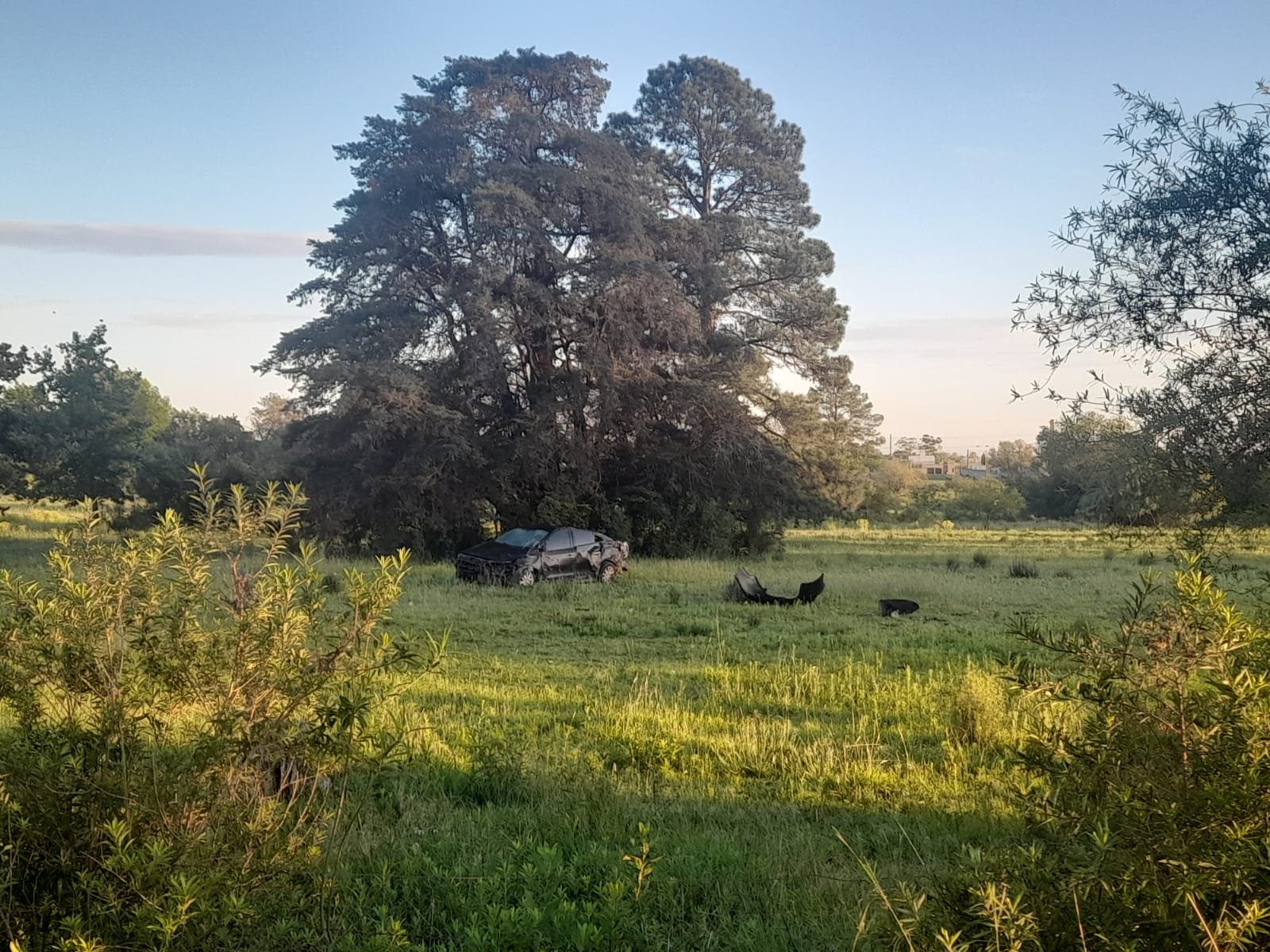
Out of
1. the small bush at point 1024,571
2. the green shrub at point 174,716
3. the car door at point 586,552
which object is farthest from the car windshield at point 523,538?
the green shrub at point 174,716

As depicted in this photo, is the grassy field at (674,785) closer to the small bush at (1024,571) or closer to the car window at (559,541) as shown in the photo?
the car window at (559,541)

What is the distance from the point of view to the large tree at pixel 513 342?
2633cm

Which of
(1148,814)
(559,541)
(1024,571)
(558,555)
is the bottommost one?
(1024,571)

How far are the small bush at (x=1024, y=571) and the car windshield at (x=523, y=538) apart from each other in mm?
11917

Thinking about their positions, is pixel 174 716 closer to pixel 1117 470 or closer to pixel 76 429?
pixel 1117 470

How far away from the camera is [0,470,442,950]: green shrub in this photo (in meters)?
3.18

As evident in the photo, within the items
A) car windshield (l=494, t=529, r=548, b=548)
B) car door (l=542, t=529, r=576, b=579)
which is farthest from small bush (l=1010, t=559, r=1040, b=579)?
car windshield (l=494, t=529, r=548, b=548)

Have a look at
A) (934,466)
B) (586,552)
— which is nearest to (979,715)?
(586,552)

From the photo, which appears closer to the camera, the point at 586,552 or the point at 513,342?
the point at 586,552

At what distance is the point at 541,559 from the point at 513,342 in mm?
9114

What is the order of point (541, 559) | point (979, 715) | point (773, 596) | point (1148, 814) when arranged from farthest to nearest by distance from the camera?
point (541, 559) < point (773, 596) < point (979, 715) < point (1148, 814)

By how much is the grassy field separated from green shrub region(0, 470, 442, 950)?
0.39 meters

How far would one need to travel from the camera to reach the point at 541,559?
20.5 metres

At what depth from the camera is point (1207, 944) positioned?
2.00 meters
